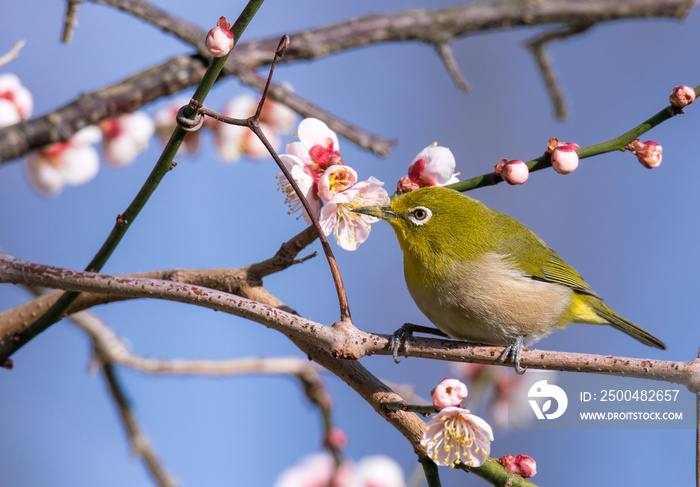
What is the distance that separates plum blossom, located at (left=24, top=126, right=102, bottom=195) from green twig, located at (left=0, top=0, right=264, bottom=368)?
133 centimetres

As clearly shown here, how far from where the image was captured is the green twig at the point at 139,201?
1375 mm

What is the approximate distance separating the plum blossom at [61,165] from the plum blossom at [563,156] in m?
2.15

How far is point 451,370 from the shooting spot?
3490 millimetres

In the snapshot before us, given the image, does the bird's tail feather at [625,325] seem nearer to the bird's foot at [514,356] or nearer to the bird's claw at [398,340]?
the bird's foot at [514,356]

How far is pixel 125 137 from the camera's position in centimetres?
322

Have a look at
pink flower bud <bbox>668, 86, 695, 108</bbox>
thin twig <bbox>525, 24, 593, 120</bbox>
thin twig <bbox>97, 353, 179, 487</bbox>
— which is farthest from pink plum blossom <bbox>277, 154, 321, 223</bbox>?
thin twig <bbox>525, 24, 593, 120</bbox>

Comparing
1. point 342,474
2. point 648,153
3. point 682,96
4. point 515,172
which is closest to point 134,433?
point 342,474

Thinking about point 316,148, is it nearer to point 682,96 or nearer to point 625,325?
point 682,96

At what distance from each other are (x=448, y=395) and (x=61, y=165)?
2.25 metres

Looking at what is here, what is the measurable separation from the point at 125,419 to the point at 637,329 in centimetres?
226

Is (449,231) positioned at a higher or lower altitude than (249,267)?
higher

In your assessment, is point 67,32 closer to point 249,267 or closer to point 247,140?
point 249,267

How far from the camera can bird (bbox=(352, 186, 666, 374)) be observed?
7.47 ft

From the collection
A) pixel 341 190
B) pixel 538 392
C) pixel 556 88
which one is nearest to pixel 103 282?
pixel 341 190
